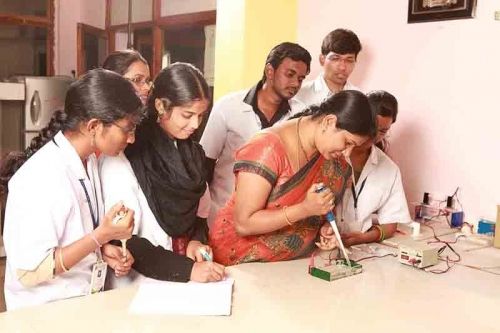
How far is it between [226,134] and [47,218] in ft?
4.01

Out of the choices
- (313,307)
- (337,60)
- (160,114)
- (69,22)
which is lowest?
(313,307)

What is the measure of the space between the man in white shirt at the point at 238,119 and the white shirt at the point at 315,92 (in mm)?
151

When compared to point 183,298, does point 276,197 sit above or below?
above

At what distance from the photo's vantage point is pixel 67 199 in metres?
1.28

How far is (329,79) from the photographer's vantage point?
2457 mm

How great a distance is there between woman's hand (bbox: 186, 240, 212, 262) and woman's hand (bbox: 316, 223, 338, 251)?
1.17 feet

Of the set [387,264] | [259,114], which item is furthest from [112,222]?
[259,114]

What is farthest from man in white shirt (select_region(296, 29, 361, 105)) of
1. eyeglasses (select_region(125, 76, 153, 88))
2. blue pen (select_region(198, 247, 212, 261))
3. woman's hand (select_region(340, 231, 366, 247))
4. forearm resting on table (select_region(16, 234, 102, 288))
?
forearm resting on table (select_region(16, 234, 102, 288))

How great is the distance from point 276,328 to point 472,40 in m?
1.75

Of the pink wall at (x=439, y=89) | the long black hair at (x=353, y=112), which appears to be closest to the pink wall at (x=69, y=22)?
the pink wall at (x=439, y=89)

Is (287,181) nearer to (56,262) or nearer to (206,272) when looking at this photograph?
(206,272)

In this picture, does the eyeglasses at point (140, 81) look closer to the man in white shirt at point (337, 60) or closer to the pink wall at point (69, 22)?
the man in white shirt at point (337, 60)

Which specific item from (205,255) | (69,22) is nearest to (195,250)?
(205,255)

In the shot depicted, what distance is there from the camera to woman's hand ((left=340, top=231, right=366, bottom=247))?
184cm
